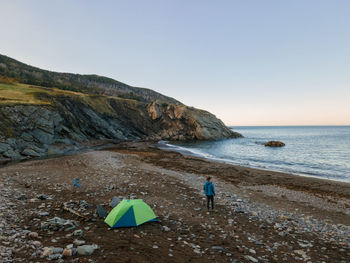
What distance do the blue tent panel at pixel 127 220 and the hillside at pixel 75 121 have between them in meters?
28.7

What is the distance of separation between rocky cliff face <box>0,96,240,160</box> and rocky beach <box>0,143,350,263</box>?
1822cm

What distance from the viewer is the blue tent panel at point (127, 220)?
812 centimetres

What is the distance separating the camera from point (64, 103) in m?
54.1

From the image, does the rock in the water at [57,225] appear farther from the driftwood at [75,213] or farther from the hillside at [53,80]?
the hillside at [53,80]

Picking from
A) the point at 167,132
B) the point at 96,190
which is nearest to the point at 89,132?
the point at 167,132

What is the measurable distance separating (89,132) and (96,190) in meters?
45.3

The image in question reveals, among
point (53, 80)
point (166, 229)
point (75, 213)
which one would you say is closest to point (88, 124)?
point (75, 213)

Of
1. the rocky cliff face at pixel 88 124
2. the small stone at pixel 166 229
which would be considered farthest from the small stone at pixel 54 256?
the rocky cliff face at pixel 88 124

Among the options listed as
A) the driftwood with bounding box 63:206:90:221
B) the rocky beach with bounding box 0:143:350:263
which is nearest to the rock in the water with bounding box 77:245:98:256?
the rocky beach with bounding box 0:143:350:263

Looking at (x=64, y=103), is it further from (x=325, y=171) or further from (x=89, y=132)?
(x=325, y=171)

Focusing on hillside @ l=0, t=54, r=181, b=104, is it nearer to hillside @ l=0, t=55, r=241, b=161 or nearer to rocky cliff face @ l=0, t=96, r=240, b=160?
hillside @ l=0, t=55, r=241, b=161

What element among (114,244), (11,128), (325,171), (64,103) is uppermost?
(64,103)

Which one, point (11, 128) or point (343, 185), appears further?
point (11, 128)

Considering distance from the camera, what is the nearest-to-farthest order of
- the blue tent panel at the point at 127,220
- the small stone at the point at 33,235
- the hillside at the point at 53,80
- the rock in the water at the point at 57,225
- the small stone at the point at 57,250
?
the small stone at the point at 57,250 → the small stone at the point at 33,235 → the rock in the water at the point at 57,225 → the blue tent panel at the point at 127,220 → the hillside at the point at 53,80
